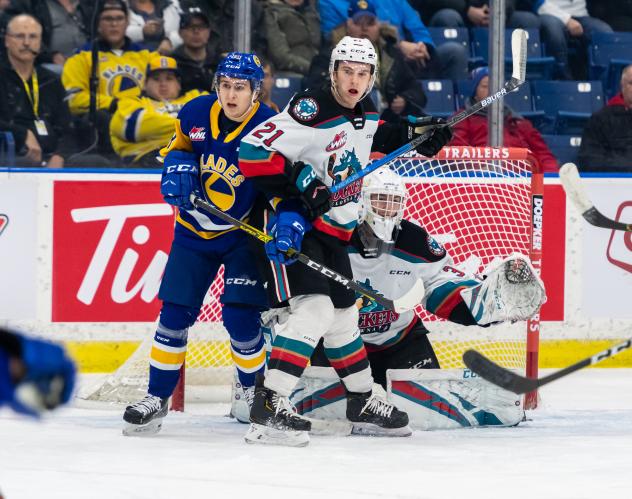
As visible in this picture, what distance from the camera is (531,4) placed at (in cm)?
595

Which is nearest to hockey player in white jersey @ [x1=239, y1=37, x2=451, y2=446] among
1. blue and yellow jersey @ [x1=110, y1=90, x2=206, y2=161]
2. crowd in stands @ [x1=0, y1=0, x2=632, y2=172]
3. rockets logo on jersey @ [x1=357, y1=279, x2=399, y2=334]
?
rockets logo on jersey @ [x1=357, y1=279, x2=399, y2=334]

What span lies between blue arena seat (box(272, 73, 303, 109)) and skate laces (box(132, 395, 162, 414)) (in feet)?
6.58

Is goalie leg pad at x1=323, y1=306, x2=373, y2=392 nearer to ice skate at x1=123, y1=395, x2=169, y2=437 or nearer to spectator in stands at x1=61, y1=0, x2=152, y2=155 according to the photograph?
ice skate at x1=123, y1=395, x2=169, y2=437

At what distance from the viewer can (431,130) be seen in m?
3.85

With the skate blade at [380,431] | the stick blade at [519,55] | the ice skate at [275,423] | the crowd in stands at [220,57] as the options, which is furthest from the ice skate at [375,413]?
the crowd in stands at [220,57]

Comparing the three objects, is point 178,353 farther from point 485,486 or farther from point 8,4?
point 8,4

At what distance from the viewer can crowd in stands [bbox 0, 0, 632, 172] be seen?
16.7ft

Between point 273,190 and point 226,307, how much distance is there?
409mm

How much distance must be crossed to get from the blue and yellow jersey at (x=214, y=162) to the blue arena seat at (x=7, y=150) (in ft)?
4.16

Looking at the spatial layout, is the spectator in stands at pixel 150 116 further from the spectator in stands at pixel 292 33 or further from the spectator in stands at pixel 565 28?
the spectator in stands at pixel 565 28

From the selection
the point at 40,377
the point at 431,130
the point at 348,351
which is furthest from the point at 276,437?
the point at 40,377

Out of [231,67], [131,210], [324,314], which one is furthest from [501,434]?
[131,210]

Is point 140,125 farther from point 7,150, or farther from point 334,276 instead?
point 334,276

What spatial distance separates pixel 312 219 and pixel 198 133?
442 millimetres
